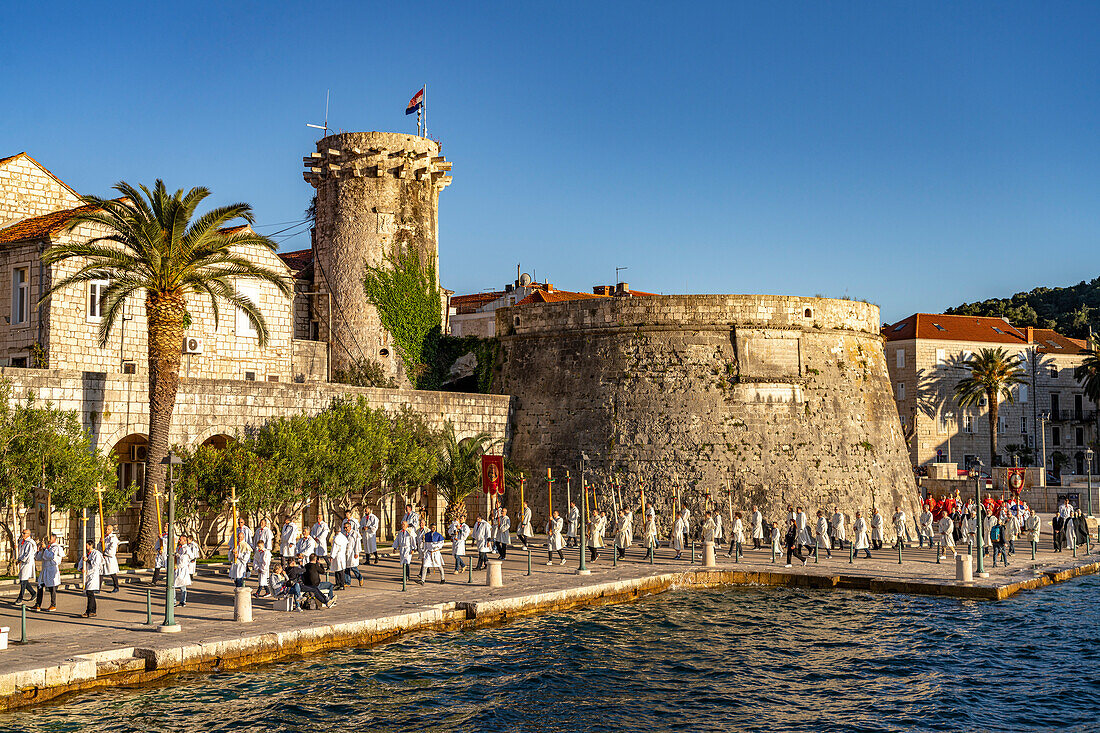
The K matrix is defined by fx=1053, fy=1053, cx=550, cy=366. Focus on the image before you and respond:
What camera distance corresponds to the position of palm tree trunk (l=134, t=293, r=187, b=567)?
25.7 metres

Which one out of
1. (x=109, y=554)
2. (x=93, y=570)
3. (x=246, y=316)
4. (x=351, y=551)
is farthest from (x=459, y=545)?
(x=246, y=316)

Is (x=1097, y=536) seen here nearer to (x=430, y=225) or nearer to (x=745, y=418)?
(x=745, y=418)

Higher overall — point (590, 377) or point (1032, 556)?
point (590, 377)

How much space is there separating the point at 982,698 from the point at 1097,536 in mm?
23772

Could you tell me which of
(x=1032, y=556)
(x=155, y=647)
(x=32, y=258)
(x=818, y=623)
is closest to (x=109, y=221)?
(x=32, y=258)

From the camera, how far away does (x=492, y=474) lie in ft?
115

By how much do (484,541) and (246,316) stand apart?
13105mm

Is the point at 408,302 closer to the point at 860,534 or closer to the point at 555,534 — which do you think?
the point at 555,534

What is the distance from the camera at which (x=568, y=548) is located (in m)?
33.6

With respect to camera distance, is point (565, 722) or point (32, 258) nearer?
point (565, 722)

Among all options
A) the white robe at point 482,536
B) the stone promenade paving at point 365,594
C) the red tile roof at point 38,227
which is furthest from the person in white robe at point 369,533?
the red tile roof at point 38,227

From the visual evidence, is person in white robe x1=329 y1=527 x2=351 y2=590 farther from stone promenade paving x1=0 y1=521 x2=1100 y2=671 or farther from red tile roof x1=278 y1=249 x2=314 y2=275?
red tile roof x1=278 y1=249 x2=314 y2=275

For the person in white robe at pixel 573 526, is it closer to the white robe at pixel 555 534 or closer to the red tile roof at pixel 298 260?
the white robe at pixel 555 534

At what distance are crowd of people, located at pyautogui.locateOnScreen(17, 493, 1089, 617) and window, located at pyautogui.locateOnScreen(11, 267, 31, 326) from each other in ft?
27.0
